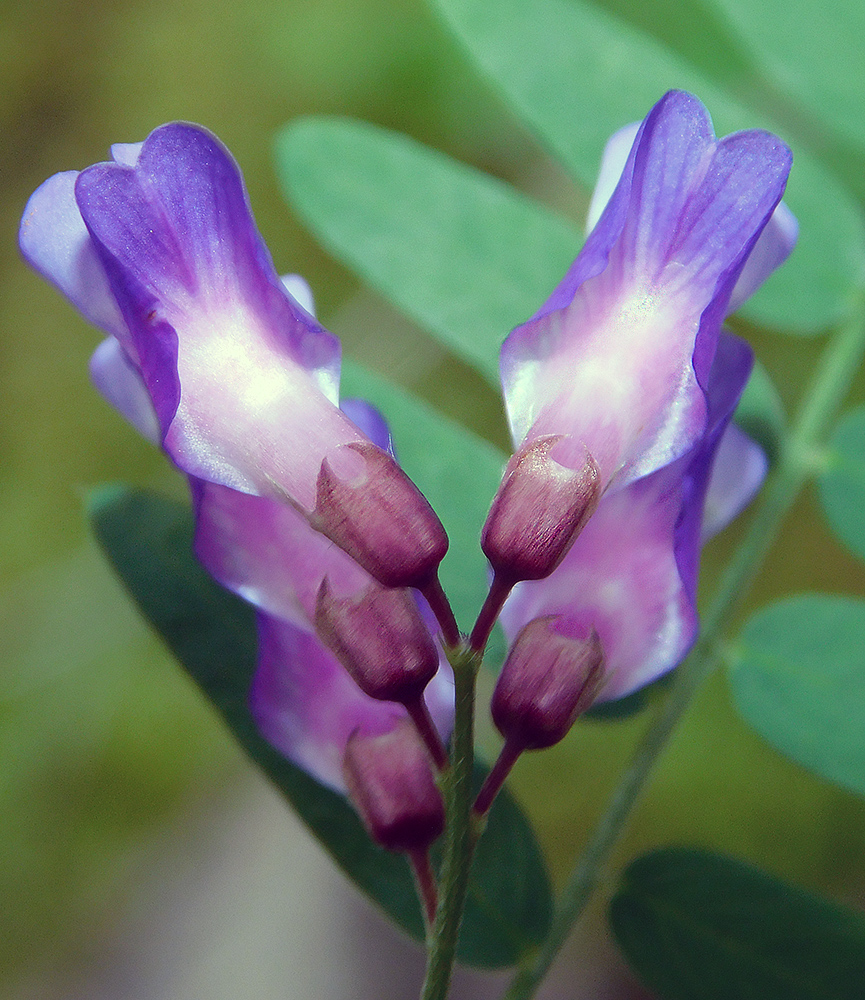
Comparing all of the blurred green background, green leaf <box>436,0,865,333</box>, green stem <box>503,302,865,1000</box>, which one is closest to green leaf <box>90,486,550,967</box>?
green stem <box>503,302,865,1000</box>

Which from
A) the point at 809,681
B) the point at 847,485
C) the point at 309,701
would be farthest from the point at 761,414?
the point at 309,701

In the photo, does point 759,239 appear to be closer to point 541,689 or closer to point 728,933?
point 541,689

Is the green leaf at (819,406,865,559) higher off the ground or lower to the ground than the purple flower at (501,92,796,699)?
lower

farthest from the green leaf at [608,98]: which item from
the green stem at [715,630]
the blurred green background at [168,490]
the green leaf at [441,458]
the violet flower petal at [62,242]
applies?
the blurred green background at [168,490]

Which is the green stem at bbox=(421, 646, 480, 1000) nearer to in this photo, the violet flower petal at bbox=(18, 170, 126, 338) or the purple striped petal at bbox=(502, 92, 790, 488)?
the purple striped petal at bbox=(502, 92, 790, 488)

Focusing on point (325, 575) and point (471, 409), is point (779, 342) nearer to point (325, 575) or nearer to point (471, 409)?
point (471, 409)

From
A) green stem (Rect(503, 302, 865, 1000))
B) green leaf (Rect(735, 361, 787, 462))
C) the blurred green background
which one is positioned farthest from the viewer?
the blurred green background
